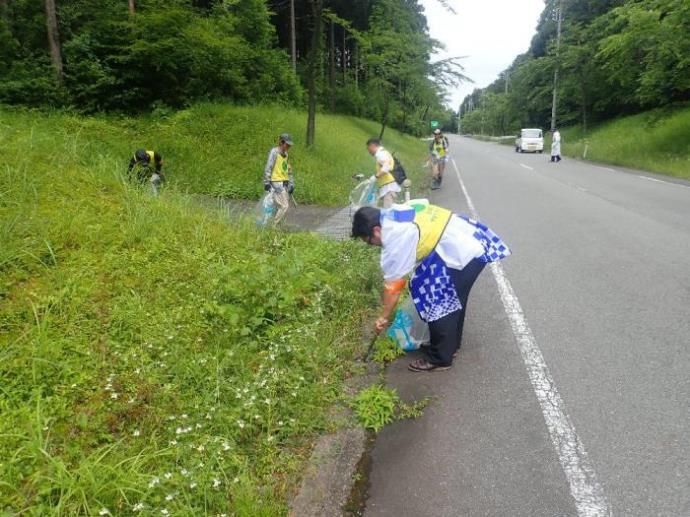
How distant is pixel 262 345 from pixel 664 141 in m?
23.9

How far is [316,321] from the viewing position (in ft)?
13.9

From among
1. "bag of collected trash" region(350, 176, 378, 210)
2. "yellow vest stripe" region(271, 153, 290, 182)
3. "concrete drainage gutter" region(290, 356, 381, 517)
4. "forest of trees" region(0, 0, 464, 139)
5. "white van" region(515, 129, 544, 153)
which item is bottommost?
"concrete drainage gutter" region(290, 356, 381, 517)

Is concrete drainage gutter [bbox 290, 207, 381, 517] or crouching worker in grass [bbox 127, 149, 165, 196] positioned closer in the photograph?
concrete drainage gutter [bbox 290, 207, 381, 517]

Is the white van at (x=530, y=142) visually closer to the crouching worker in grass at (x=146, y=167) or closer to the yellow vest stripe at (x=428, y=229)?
the crouching worker in grass at (x=146, y=167)

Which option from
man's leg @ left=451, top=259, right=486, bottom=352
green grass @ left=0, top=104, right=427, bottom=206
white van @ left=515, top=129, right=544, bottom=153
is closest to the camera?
man's leg @ left=451, top=259, right=486, bottom=352

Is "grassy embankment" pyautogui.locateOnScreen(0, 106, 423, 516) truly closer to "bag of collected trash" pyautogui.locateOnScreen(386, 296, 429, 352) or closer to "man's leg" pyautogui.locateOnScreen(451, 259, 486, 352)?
"bag of collected trash" pyautogui.locateOnScreen(386, 296, 429, 352)

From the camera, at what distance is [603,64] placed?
29531mm

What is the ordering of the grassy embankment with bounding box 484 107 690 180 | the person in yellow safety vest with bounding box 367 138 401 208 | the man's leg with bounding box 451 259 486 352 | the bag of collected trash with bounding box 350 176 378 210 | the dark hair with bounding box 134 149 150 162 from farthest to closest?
the grassy embankment with bounding box 484 107 690 180 < the bag of collected trash with bounding box 350 176 378 210 < the person in yellow safety vest with bounding box 367 138 401 208 < the dark hair with bounding box 134 149 150 162 < the man's leg with bounding box 451 259 486 352

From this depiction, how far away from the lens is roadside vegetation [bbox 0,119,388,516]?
246cm

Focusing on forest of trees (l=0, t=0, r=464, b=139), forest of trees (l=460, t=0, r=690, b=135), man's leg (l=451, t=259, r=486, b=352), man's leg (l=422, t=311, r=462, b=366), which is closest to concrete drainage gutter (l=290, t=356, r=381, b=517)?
man's leg (l=422, t=311, r=462, b=366)

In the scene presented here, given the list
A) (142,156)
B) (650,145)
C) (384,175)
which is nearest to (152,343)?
(142,156)

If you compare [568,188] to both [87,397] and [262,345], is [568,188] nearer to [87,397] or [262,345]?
[262,345]

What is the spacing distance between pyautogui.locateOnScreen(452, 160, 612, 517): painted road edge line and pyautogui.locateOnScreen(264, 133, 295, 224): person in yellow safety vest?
4.59 metres

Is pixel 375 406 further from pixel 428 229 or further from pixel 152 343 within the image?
pixel 152 343
